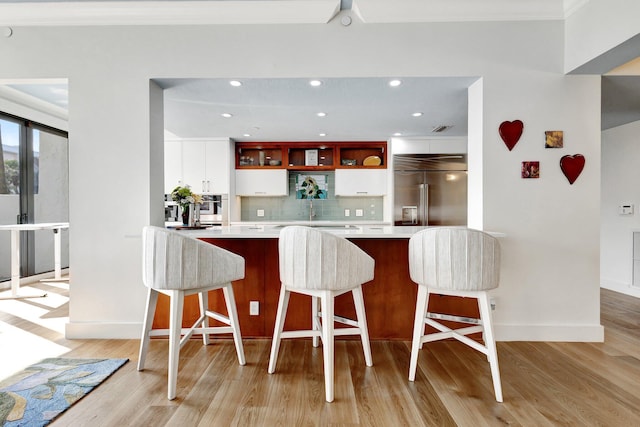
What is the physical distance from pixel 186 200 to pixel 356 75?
1641mm

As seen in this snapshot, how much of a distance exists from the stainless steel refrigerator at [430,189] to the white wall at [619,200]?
1660 millimetres

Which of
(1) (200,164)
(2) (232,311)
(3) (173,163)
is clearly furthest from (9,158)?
(2) (232,311)

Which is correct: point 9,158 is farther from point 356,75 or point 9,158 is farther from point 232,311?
point 356,75

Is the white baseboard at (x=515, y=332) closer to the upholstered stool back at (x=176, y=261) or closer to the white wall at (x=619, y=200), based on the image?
the upholstered stool back at (x=176, y=261)

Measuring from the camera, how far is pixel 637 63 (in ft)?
8.50

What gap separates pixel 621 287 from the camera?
13.3 ft

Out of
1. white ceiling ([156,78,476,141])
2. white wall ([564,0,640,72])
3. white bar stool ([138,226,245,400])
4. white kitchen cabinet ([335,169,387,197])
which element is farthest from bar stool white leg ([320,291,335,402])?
white kitchen cabinet ([335,169,387,197])

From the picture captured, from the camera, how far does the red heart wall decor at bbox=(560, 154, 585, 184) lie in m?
2.49

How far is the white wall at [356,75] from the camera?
2.53 m

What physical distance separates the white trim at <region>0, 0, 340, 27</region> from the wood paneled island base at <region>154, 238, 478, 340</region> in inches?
66.0

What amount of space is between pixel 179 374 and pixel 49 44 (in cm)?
264

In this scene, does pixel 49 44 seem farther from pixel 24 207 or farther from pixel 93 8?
pixel 24 207

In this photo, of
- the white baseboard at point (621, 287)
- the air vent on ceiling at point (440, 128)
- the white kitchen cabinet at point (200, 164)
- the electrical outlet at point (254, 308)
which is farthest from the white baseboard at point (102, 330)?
the white baseboard at point (621, 287)

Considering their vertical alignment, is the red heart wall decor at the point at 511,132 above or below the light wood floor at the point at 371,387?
above
